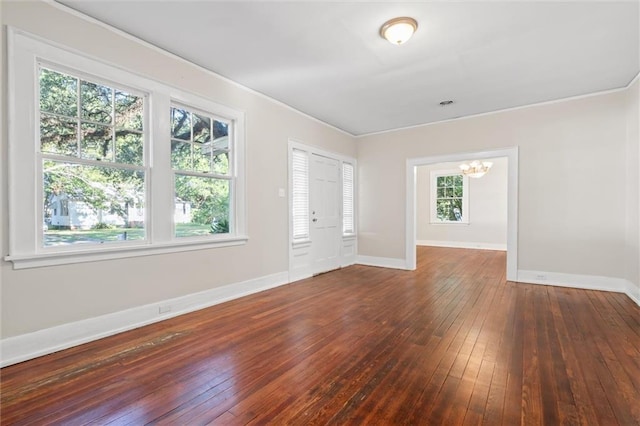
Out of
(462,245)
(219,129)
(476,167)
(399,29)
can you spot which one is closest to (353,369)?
(399,29)

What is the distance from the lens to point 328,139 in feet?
18.7

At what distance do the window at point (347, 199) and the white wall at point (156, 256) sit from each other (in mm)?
1394

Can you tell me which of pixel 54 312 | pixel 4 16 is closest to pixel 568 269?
pixel 54 312

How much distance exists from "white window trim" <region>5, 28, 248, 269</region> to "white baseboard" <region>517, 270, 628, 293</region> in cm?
479

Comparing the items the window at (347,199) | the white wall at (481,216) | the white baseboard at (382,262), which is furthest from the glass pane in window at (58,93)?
the white wall at (481,216)

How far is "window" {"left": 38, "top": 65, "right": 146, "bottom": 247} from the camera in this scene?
96.4 inches

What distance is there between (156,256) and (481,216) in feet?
28.0

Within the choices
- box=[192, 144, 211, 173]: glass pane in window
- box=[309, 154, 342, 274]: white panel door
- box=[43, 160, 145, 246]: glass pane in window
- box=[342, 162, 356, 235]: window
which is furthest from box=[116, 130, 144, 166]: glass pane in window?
box=[342, 162, 356, 235]: window

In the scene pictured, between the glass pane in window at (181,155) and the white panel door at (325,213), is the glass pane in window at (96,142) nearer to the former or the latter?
the glass pane in window at (181,155)

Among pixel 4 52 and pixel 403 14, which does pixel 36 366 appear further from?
pixel 403 14

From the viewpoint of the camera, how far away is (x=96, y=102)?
2727 mm

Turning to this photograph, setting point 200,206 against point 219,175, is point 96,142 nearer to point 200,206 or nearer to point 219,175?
point 200,206

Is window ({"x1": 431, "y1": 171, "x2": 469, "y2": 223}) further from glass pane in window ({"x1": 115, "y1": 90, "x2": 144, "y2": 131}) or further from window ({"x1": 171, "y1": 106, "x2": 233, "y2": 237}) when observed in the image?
glass pane in window ({"x1": 115, "y1": 90, "x2": 144, "y2": 131})

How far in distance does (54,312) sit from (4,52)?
2.02 m
